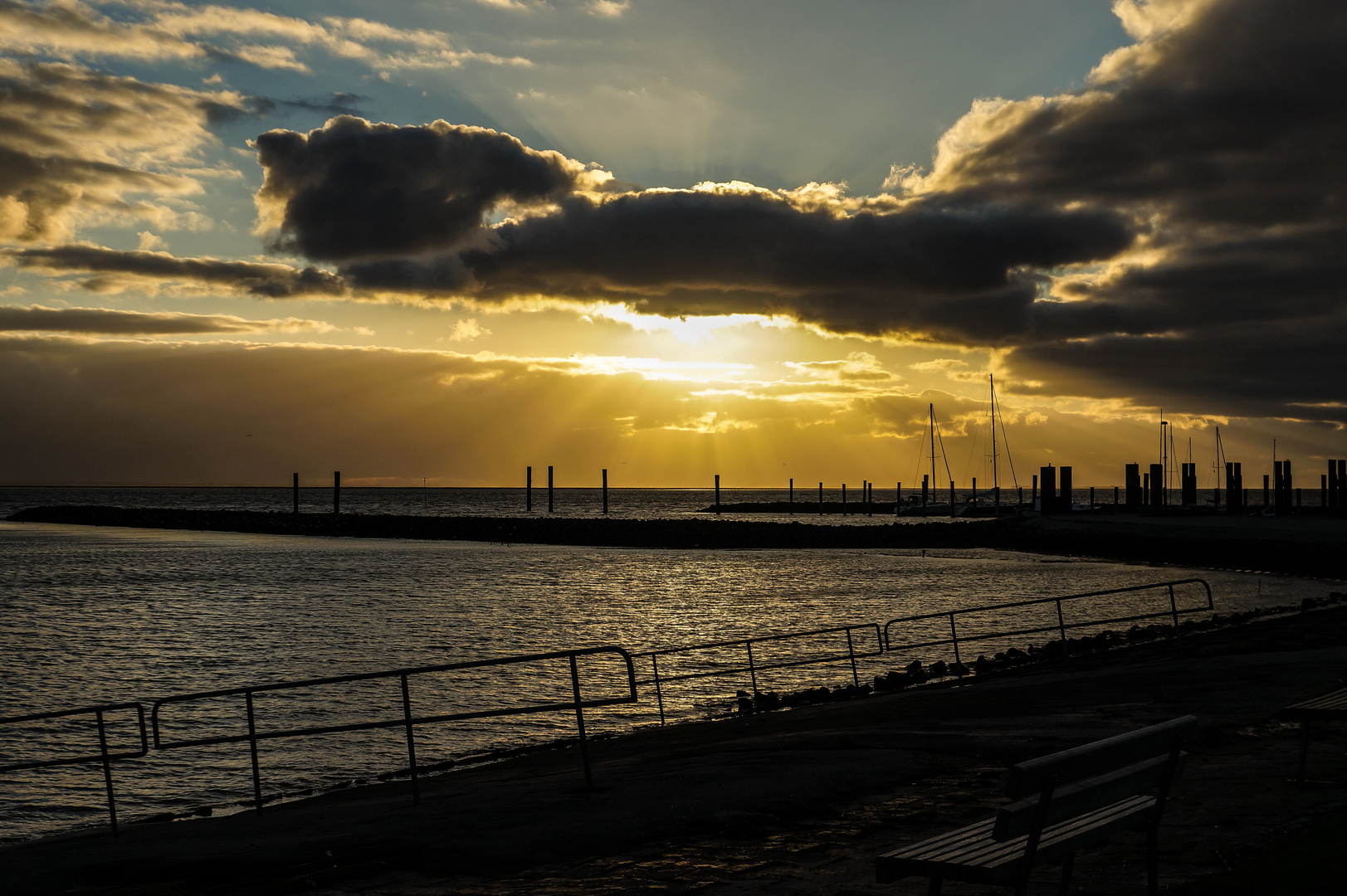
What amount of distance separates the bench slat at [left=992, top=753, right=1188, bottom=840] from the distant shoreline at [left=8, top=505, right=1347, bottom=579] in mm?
43216

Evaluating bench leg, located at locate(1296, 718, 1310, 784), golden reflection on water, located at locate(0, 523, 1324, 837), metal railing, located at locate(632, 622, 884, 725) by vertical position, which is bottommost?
golden reflection on water, located at locate(0, 523, 1324, 837)

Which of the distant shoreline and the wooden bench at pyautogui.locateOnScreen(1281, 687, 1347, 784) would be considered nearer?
the wooden bench at pyautogui.locateOnScreen(1281, 687, 1347, 784)

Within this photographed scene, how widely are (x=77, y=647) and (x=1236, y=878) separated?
2902 centimetres

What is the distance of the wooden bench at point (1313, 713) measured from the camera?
7211 millimetres

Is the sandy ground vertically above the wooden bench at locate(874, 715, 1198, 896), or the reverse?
the wooden bench at locate(874, 715, 1198, 896)

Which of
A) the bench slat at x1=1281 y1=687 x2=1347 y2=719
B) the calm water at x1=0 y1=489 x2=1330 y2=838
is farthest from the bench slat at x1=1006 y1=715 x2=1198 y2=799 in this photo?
the calm water at x1=0 y1=489 x2=1330 y2=838

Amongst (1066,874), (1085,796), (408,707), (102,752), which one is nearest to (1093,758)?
(1085,796)

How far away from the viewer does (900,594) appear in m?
39.5

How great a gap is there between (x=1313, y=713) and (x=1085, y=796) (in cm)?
363

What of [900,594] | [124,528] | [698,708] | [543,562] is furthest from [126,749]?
[124,528]

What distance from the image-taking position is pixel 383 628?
31062 mm

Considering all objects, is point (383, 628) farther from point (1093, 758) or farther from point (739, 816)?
point (1093, 758)

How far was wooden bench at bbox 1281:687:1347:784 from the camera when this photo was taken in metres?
7.21

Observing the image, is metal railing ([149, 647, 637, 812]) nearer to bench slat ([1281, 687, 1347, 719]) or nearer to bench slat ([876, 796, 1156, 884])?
bench slat ([876, 796, 1156, 884])
